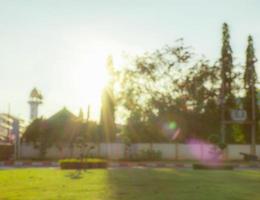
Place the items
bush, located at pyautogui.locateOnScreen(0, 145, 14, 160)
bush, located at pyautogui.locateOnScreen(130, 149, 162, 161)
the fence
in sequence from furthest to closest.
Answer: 1. the fence
2. bush, located at pyautogui.locateOnScreen(130, 149, 162, 161)
3. bush, located at pyautogui.locateOnScreen(0, 145, 14, 160)

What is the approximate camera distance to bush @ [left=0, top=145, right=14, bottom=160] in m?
44.1

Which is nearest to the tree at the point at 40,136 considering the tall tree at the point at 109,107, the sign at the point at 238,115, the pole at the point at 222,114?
the tall tree at the point at 109,107

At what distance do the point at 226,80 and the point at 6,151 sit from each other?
85.0 feet

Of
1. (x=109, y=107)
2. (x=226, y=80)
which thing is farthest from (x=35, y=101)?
(x=226, y=80)

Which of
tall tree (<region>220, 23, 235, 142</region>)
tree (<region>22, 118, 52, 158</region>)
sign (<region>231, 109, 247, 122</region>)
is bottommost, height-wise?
tree (<region>22, 118, 52, 158</region>)

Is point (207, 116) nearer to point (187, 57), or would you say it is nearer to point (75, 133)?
point (187, 57)

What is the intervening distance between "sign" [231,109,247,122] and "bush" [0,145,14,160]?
24757 millimetres

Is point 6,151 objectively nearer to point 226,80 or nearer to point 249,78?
point 226,80

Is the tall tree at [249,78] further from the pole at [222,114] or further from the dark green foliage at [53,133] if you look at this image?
the dark green foliage at [53,133]

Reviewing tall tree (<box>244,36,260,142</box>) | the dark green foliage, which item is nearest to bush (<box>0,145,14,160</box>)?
the dark green foliage

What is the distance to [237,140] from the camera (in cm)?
6425

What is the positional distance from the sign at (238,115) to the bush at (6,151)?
24.8 meters

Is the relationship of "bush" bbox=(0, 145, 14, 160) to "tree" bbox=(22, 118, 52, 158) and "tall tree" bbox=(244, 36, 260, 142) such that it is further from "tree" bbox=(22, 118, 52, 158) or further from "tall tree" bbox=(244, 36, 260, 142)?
"tall tree" bbox=(244, 36, 260, 142)

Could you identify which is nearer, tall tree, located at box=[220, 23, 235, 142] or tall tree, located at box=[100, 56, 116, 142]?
tall tree, located at box=[220, 23, 235, 142]
